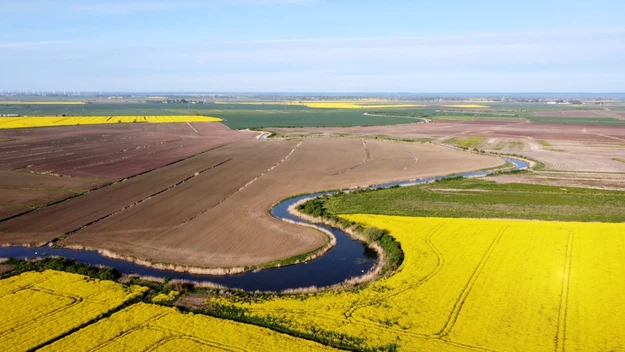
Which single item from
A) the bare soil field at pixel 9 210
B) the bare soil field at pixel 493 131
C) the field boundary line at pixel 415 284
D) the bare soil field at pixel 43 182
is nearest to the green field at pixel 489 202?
the field boundary line at pixel 415 284

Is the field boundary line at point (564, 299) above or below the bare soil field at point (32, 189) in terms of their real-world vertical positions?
below

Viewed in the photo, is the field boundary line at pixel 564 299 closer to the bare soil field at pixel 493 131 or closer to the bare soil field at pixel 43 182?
the bare soil field at pixel 43 182

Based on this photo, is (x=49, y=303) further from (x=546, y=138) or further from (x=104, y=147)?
(x=546, y=138)

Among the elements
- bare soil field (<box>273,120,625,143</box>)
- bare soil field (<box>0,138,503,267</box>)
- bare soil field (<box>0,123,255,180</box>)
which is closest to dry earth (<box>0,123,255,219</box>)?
bare soil field (<box>0,123,255,180</box>)

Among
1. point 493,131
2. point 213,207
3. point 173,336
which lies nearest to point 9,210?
point 213,207

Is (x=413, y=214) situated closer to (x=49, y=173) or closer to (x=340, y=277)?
(x=340, y=277)

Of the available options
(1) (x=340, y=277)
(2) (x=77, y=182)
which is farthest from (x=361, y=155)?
(1) (x=340, y=277)
